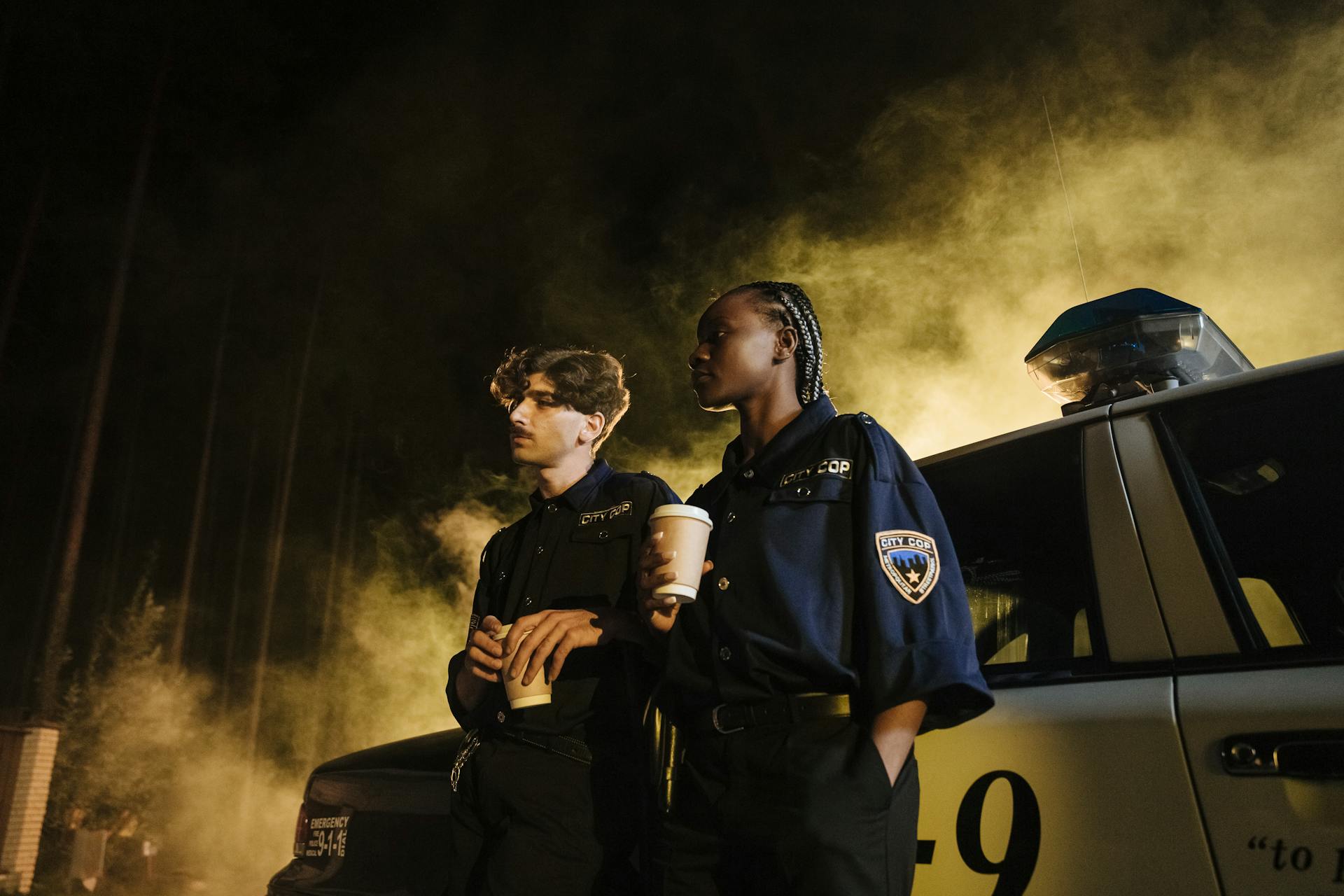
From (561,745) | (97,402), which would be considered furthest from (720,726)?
(97,402)

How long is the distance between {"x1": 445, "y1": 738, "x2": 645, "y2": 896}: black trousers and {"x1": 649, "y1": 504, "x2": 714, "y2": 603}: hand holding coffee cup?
1.86 feet

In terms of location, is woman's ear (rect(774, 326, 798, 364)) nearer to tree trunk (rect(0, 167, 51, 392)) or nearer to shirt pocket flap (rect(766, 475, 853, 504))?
shirt pocket flap (rect(766, 475, 853, 504))

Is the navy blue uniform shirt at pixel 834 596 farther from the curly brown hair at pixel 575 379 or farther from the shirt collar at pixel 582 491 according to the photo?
the curly brown hair at pixel 575 379

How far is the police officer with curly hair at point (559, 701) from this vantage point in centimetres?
177

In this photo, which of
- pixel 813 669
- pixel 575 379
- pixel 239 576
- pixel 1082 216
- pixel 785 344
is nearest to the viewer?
pixel 813 669

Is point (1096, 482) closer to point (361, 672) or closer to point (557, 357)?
point (557, 357)

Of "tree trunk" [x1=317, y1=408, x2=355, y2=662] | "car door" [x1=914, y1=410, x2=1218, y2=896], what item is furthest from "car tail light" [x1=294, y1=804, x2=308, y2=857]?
"tree trunk" [x1=317, y1=408, x2=355, y2=662]

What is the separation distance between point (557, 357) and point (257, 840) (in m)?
29.6

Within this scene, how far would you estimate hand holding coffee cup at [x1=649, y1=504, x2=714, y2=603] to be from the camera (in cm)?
149

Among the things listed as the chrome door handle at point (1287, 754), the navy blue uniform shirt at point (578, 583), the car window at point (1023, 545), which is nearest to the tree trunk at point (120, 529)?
the navy blue uniform shirt at point (578, 583)

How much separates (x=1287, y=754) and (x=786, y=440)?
90 centimetres

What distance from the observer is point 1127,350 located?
253 cm

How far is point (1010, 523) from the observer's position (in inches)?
80.1

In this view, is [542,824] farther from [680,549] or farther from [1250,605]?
[1250,605]
